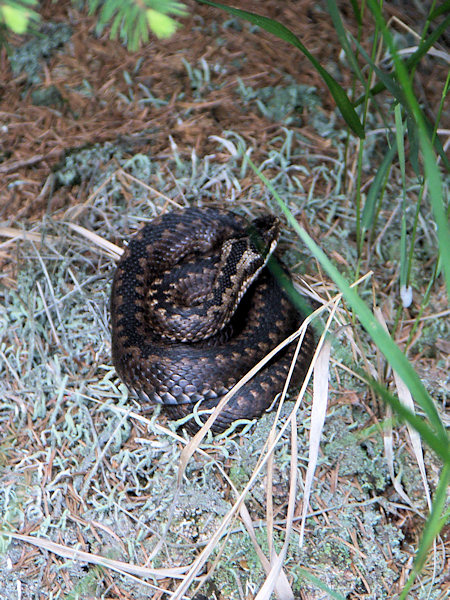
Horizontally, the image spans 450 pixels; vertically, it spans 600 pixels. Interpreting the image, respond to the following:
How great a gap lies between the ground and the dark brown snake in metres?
0.19

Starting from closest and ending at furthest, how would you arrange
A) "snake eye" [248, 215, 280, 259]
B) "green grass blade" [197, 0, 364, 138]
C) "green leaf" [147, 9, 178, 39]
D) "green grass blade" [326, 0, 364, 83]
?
1. "green leaf" [147, 9, 178, 39]
2. "green grass blade" [197, 0, 364, 138]
3. "green grass blade" [326, 0, 364, 83]
4. "snake eye" [248, 215, 280, 259]

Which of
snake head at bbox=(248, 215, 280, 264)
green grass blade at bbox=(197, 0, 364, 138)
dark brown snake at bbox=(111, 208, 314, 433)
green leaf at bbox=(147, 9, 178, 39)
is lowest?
dark brown snake at bbox=(111, 208, 314, 433)

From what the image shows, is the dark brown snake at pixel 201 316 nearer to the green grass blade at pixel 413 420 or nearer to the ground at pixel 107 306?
the ground at pixel 107 306

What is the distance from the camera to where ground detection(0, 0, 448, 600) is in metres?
3.46

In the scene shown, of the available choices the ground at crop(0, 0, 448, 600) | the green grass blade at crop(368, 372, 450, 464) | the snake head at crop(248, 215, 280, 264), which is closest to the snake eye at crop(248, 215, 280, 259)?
the snake head at crop(248, 215, 280, 264)

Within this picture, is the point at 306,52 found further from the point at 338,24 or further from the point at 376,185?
the point at 376,185

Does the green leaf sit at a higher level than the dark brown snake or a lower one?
higher

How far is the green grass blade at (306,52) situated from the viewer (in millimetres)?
3246

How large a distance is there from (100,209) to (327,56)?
8.30ft

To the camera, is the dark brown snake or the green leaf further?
the dark brown snake

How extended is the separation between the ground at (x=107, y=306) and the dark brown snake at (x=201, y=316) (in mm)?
192

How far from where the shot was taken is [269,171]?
5223mm

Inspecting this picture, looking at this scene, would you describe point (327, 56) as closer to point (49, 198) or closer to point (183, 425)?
point (49, 198)

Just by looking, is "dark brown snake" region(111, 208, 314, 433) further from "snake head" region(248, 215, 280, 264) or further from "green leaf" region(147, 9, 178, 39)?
"green leaf" region(147, 9, 178, 39)
